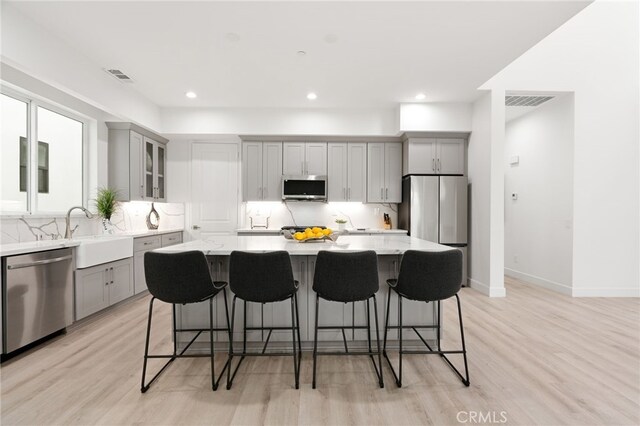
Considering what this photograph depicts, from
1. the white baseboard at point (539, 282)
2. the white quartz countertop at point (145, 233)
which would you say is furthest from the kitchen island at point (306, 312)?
the white baseboard at point (539, 282)

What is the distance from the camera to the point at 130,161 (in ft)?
15.4

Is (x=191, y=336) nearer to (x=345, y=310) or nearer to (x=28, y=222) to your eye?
(x=345, y=310)

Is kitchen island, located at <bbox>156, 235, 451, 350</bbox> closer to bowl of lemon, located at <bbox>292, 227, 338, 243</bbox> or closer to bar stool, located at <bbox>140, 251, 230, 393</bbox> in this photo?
bowl of lemon, located at <bbox>292, 227, 338, 243</bbox>

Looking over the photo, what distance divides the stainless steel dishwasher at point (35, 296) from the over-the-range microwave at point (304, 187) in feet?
10.0

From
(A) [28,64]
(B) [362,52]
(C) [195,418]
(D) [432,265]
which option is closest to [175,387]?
(C) [195,418]

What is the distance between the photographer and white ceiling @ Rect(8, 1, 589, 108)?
2637 millimetres

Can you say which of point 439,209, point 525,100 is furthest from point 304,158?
point 525,100

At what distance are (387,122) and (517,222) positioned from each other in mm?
3097

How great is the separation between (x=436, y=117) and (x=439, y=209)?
58.1 inches

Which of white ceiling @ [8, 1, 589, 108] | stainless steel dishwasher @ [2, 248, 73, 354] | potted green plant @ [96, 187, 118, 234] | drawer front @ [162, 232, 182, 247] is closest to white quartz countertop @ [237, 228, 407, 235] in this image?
drawer front @ [162, 232, 182, 247]

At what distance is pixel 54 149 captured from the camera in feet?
13.1

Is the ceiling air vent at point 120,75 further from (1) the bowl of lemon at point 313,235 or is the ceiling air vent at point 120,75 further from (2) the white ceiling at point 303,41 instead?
(1) the bowl of lemon at point 313,235

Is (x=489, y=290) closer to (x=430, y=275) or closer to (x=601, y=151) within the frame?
(x=601, y=151)

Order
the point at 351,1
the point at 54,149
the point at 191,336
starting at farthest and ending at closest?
the point at 54,149, the point at 191,336, the point at 351,1
